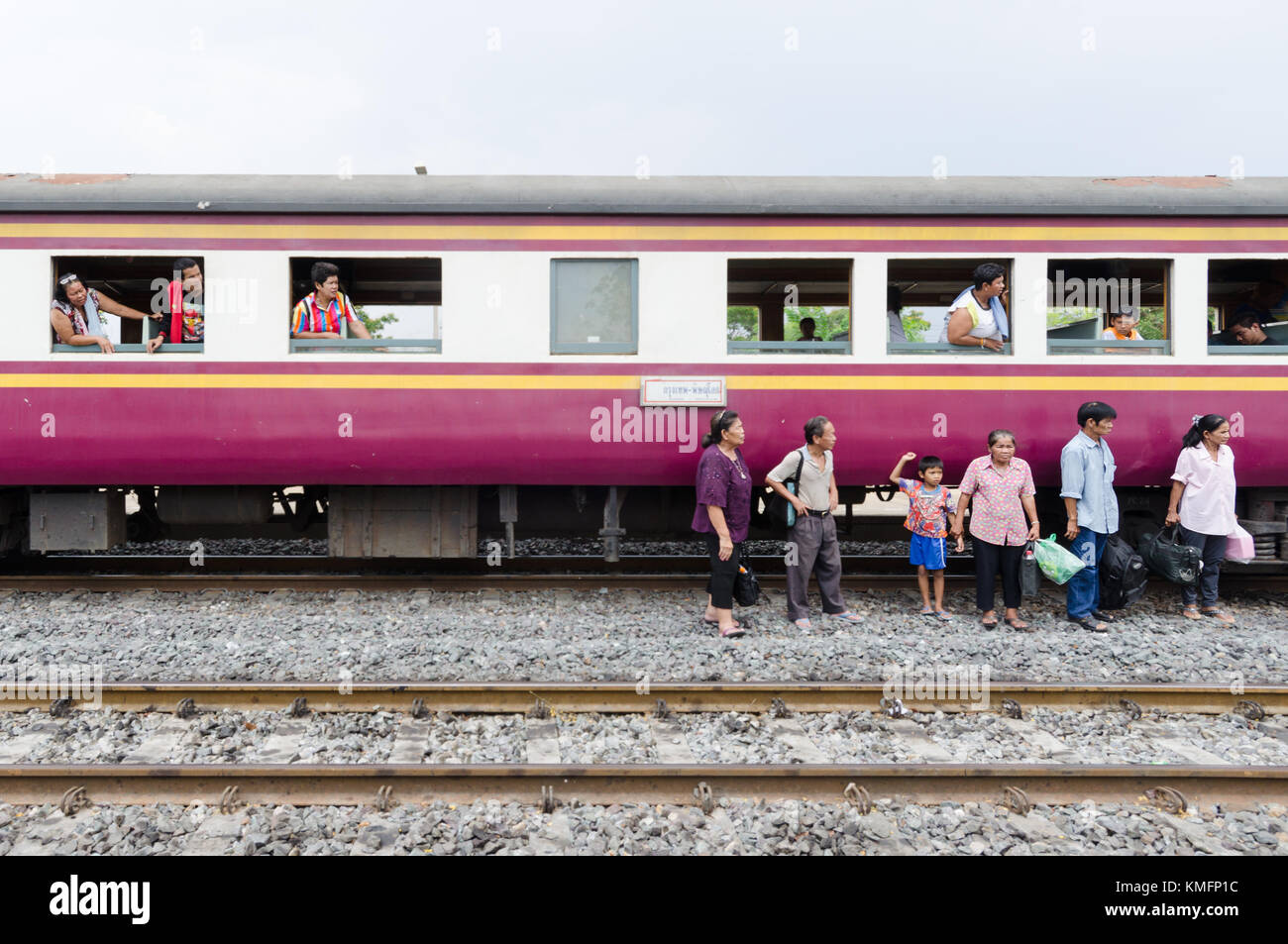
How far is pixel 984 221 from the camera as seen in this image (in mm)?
5531

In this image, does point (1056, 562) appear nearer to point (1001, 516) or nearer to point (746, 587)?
point (1001, 516)

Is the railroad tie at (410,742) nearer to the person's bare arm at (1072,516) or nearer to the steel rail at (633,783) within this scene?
the steel rail at (633,783)

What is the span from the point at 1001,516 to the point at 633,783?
3551mm

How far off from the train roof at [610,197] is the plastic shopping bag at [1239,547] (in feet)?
7.73

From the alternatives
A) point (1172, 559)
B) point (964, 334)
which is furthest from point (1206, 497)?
point (964, 334)

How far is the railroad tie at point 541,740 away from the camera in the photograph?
336cm

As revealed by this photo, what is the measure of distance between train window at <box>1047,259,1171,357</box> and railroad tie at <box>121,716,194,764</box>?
6.04 meters

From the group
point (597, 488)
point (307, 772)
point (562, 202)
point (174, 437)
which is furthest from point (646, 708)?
point (174, 437)

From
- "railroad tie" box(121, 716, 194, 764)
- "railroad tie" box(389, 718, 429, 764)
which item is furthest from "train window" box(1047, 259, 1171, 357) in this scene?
"railroad tie" box(121, 716, 194, 764)

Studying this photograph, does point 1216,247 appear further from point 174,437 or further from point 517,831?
point 174,437

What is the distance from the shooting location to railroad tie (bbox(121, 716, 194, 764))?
3.33m

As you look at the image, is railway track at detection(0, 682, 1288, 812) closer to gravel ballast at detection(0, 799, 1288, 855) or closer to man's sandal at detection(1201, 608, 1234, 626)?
gravel ballast at detection(0, 799, 1288, 855)

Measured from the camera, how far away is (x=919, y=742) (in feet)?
11.6

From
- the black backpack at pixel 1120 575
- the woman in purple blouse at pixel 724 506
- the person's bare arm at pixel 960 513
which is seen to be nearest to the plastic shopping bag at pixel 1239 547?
the black backpack at pixel 1120 575
